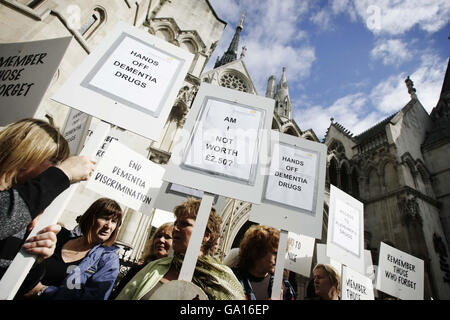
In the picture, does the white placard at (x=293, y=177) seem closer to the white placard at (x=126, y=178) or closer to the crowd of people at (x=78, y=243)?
the crowd of people at (x=78, y=243)

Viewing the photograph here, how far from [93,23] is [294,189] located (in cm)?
712

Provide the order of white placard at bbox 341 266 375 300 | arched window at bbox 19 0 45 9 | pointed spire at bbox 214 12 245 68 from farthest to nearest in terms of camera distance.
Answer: pointed spire at bbox 214 12 245 68, arched window at bbox 19 0 45 9, white placard at bbox 341 266 375 300

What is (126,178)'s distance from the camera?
3104mm

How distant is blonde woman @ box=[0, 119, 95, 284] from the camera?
1278 millimetres

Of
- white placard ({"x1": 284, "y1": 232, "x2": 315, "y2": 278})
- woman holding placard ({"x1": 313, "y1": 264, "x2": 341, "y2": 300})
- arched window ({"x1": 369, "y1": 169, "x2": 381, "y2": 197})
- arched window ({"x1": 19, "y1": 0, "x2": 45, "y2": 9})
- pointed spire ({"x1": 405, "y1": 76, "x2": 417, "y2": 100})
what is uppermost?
pointed spire ({"x1": 405, "y1": 76, "x2": 417, "y2": 100})

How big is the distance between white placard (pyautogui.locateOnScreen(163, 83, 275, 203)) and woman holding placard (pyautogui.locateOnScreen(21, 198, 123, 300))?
3.60 feet

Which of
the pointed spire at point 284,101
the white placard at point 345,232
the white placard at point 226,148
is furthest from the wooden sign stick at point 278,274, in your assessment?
the pointed spire at point 284,101

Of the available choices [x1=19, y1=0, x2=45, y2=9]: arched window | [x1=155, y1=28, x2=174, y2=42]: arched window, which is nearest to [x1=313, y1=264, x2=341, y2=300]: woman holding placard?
[x1=19, y1=0, x2=45, y2=9]: arched window

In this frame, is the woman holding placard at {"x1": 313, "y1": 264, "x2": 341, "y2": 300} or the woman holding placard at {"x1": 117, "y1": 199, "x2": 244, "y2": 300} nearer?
the woman holding placard at {"x1": 117, "y1": 199, "x2": 244, "y2": 300}

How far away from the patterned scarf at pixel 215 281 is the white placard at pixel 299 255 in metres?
3.28

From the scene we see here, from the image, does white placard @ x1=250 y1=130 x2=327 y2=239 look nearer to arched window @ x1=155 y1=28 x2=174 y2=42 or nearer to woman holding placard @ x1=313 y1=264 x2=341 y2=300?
woman holding placard @ x1=313 y1=264 x2=341 y2=300

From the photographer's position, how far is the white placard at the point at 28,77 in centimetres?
213

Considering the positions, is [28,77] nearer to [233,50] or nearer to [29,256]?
[29,256]

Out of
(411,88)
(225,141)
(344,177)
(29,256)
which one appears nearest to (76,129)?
(29,256)
